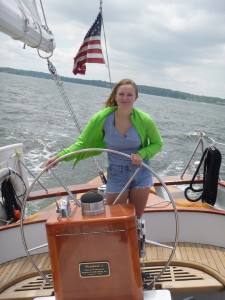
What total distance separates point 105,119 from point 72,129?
47.4 ft

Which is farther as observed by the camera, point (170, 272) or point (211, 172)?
point (211, 172)

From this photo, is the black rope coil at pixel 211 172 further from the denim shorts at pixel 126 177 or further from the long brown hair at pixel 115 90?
the long brown hair at pixel 115 90

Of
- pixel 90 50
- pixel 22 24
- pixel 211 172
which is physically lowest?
pixel 211 172

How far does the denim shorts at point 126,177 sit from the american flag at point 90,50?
2628 millimetres

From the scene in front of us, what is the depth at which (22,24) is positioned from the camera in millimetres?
2729

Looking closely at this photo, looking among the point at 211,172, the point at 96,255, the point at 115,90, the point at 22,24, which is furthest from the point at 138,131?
the point at 211,172

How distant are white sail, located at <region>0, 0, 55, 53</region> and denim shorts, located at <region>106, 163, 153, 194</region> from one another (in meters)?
1.16

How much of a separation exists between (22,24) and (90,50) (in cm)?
213

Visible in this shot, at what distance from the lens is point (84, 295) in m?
1.83

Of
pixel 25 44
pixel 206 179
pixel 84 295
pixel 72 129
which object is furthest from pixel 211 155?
pixel 72 129

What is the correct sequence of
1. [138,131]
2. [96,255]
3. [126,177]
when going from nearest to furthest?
[96,255], [138,131], [126,177]

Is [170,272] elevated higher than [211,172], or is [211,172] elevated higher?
[211,172]

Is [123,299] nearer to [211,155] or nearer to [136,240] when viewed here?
[136,240]

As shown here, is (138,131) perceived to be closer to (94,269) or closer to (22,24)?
(94,269)
